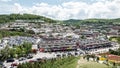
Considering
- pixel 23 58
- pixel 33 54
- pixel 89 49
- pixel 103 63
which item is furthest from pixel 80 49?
pixel 103 63

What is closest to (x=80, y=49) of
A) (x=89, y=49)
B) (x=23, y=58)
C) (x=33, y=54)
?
(x=89, y=49)

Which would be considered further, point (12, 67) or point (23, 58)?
point (23, 58)

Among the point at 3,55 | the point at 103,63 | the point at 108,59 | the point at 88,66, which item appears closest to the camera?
the point at 88,66

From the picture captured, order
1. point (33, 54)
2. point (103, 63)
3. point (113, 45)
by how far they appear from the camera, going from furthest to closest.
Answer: point (113, 45)
point (33, 54)
point (103, 63)

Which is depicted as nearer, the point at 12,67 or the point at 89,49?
the point at 12,67

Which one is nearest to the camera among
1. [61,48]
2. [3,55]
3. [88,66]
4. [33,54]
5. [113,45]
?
[88,66]

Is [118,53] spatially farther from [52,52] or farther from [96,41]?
[96,41]

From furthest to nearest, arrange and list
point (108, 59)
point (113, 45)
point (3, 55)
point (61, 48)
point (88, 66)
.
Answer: point (113, 45), point (61, 48), point (3, 55), point (108, 59), point (88, 66)

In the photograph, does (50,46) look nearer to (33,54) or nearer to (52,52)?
(52,52)
